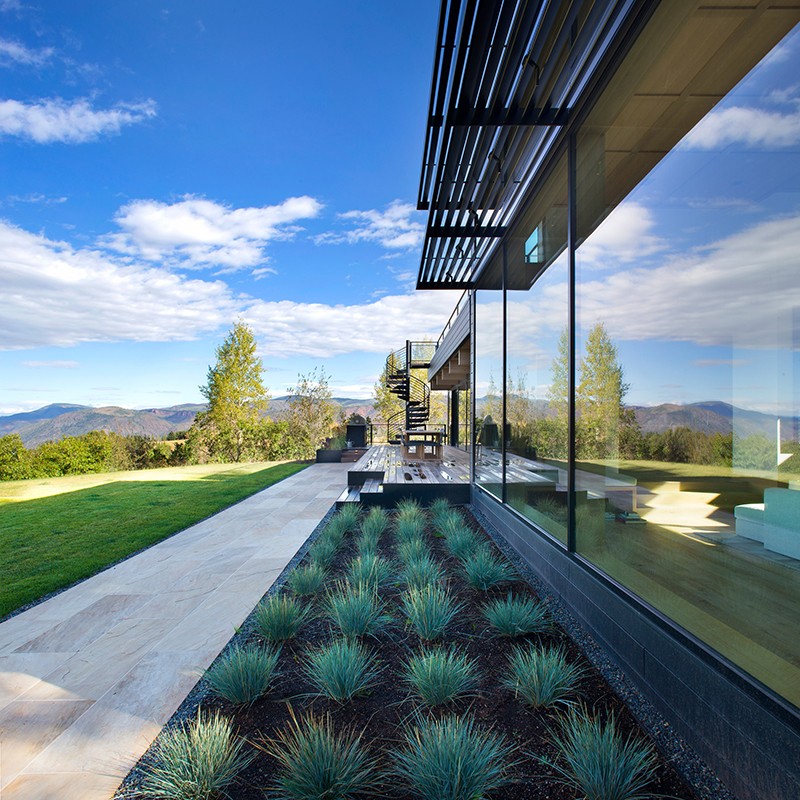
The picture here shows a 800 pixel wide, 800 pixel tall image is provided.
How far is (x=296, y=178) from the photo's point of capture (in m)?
22.0

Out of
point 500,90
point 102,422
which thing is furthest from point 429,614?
point 102,422

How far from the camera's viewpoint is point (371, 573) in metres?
4.02

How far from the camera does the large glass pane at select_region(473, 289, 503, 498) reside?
20.6 feet

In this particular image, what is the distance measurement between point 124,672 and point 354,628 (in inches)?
52.1

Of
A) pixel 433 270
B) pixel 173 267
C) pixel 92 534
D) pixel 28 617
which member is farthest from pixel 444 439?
pixel 173 267

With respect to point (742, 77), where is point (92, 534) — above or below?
below

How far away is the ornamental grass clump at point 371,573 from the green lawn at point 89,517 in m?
2.66

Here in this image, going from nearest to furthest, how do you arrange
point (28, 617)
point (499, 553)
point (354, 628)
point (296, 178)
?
point (354, 628) → point (28, 617) → point (499, 553) → point (296, 178)

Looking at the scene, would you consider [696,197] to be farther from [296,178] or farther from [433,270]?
[296,178]

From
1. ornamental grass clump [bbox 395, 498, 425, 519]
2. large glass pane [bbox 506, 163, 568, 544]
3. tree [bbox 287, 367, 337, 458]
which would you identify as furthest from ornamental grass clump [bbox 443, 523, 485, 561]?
tree [bbox 287, 367, 337, 458]

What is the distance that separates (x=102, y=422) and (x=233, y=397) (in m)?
5.34

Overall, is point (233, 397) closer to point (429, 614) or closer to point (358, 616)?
point (358, 616)

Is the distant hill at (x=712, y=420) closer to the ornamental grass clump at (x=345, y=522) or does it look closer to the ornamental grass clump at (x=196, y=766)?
the ornamental grass clump at (x=196, y=766)

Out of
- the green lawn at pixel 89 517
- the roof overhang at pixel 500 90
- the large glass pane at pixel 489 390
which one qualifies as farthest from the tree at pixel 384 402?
the roof overhang at pixel 500 90
